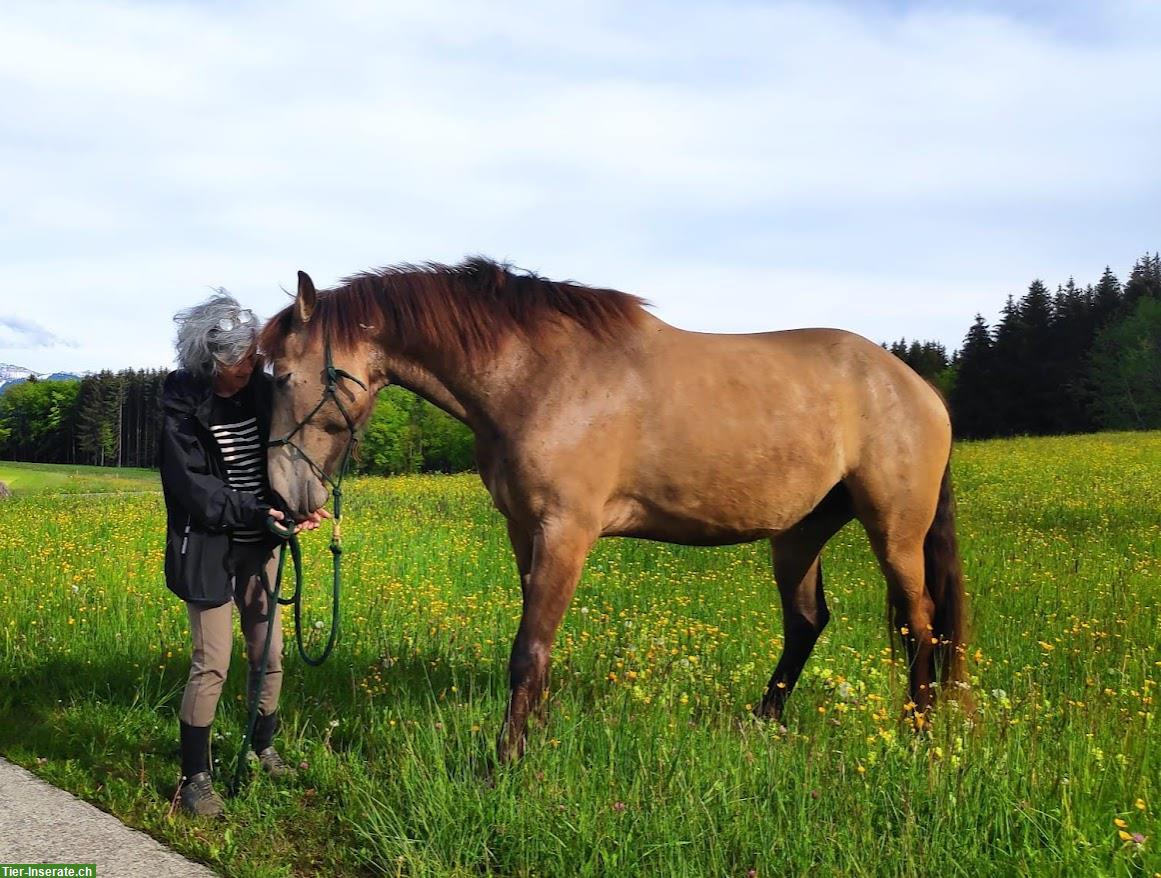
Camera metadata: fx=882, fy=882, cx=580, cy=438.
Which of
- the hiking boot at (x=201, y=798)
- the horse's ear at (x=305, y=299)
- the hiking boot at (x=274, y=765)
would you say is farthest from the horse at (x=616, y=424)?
the hiking boot at (x=201, y=798)

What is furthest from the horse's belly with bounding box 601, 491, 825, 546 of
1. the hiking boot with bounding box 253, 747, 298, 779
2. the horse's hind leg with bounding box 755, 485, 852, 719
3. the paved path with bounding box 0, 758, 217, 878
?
the paved path with bounding box 0, 758, 217, 878

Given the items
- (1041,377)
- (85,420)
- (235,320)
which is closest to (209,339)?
(235,320)

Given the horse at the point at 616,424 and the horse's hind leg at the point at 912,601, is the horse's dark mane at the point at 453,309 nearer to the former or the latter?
the horse at the point at 616,424

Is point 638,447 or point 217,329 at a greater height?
point 217,329

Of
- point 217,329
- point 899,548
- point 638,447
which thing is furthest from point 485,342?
point 899,548

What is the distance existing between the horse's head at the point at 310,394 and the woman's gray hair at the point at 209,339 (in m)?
0.11

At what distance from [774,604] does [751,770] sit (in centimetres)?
410

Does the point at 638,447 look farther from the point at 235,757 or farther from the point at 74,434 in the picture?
the point at 74,434

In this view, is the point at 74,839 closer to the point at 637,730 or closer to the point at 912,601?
the point at 637,730

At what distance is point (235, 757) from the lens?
4184mm

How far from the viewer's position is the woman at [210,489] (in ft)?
12.0

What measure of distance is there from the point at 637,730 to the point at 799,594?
1680 millimetres

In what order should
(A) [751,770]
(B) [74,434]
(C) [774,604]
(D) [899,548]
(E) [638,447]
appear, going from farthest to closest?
1. (B) [74,434]
2. (C) [774,604]
3. (D) [899,548]
4. (E) [638,447]
5. (A) [751,770]

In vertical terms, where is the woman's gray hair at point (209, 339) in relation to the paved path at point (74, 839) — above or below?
above
